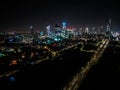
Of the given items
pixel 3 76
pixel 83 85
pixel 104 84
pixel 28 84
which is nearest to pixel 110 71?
pixel 104 84

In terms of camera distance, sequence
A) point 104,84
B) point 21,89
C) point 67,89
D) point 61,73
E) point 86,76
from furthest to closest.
→ point 61,73, point 86,76, point 104,84, point 21,89, point 67,89

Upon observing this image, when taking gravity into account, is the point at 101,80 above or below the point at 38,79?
below

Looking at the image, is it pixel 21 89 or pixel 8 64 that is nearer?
pixel 21 89

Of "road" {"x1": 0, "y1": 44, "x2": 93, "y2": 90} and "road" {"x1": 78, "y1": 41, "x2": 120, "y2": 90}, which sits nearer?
"road" {"x1": 78, "y1": 41, "x2": 120, "y2": 90}

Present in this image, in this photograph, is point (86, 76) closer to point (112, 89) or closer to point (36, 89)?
point (112, 89)

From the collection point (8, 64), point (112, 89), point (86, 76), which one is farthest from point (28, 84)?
point (8, 64)

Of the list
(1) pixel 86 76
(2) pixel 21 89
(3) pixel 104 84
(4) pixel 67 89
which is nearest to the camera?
(4) pixel 67 89

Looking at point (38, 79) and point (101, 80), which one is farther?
point (38, 79)

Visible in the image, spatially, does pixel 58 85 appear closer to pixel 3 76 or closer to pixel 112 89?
pixel 112 89

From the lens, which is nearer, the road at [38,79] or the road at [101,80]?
the road at [101,80]
